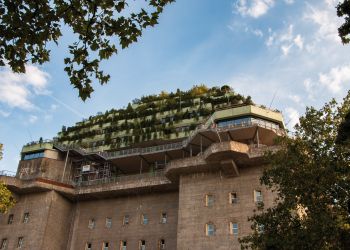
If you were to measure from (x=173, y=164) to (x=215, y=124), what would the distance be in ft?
24.2

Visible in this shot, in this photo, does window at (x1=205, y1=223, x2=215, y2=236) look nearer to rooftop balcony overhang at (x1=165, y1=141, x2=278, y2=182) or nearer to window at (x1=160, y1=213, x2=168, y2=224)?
rooftop balcony overhang at (x1=165, y1=141, x2=278, y2=182)

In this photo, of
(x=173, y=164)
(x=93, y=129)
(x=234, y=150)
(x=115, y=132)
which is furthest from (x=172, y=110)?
(x=234, y=150)

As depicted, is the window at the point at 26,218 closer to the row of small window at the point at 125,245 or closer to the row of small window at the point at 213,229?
the row of small window at the point at 125,245

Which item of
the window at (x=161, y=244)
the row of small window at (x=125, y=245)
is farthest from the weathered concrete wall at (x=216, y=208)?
the row of small window at (x=125, y=245)

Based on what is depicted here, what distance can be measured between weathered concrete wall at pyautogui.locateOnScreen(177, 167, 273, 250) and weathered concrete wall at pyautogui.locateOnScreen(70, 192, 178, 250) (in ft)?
16.8

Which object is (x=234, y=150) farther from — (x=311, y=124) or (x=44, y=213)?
(x=44, y=213)

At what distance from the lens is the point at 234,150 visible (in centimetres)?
4159

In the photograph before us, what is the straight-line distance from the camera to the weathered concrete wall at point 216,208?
40.4 metres

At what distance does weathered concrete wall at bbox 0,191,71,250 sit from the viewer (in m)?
48.8

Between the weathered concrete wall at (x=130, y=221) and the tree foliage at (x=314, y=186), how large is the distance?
951 inches

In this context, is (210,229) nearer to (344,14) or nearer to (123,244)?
(123,244)

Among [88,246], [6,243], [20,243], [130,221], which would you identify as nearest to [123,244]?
[130,221]

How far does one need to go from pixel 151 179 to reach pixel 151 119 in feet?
47.5

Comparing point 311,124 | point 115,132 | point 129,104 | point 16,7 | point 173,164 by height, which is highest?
point 129,104
